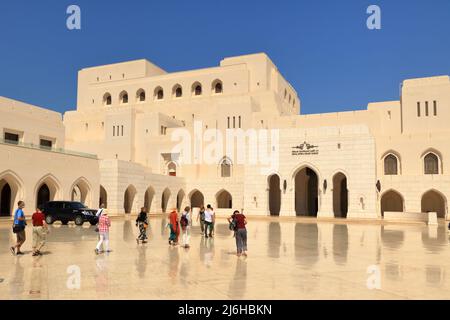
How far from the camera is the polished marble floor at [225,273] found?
6.68 metres

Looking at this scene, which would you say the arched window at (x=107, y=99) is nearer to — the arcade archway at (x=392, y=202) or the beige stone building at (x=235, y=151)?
the beige stone building at (x=235, y=151)

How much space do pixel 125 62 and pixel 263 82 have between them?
24.1m

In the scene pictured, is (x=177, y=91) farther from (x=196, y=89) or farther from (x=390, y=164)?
(x=390, y=164)

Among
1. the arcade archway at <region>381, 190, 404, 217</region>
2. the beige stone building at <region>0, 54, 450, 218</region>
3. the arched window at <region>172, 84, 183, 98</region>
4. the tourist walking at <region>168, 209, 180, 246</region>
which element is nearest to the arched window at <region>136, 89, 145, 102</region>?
the beige stone building at <region>0, 54, 450, 218</region>

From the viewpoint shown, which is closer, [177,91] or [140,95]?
[177,91]

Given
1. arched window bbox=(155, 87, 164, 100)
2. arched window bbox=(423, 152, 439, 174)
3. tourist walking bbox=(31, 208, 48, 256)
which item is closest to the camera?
tourist walking bbox=(31, 208, 48, 256)

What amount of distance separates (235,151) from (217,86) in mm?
17078

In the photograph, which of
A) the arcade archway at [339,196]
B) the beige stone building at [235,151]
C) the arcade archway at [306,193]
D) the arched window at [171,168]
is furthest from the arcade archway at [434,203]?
the arched window at [171,168]

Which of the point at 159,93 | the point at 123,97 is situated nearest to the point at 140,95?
the point at 123,97

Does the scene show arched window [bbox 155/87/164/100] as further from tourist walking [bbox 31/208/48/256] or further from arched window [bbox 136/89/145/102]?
tourist walking [bbox 31/208/48/256]

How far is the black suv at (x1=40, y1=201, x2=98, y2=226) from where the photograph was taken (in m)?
22.7

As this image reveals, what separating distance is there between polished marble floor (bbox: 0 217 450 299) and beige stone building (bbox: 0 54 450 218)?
56.5 feet

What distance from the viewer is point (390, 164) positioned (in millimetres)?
40781

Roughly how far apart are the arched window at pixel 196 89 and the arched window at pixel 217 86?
8.48 feet
